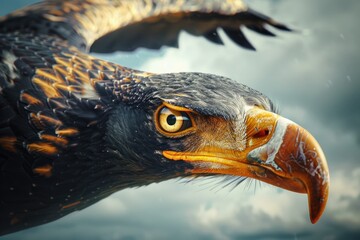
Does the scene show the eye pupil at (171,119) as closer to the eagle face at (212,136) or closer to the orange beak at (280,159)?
the eagle face at (212,136)

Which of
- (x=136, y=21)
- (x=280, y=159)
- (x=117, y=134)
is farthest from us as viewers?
(x=136, y=21)

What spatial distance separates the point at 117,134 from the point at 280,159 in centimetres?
114

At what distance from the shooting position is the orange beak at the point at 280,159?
2375 millimetres

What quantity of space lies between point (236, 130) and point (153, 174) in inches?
30.8

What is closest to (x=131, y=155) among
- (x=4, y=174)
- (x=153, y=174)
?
(x=153, y=174)

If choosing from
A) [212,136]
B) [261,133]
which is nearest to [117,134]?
[212,136]

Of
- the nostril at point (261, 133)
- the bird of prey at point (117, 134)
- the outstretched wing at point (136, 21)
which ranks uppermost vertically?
the outstretched wing at point (136, 21)

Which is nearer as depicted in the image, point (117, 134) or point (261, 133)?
point (261, 133)

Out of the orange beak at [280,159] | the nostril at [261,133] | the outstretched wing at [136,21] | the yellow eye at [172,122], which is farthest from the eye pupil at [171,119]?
the outstretched wing at [136,21]

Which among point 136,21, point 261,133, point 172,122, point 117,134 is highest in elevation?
point 136,21

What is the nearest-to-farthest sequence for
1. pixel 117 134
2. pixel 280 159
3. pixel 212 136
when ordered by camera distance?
pixel 280 159 → pixel 212 136 → pixel 117 134

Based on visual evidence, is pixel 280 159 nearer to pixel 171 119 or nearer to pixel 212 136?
pixel 212 136

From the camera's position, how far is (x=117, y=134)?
9.25 ft

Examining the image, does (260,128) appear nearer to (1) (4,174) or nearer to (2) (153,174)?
(2) (153,174)
